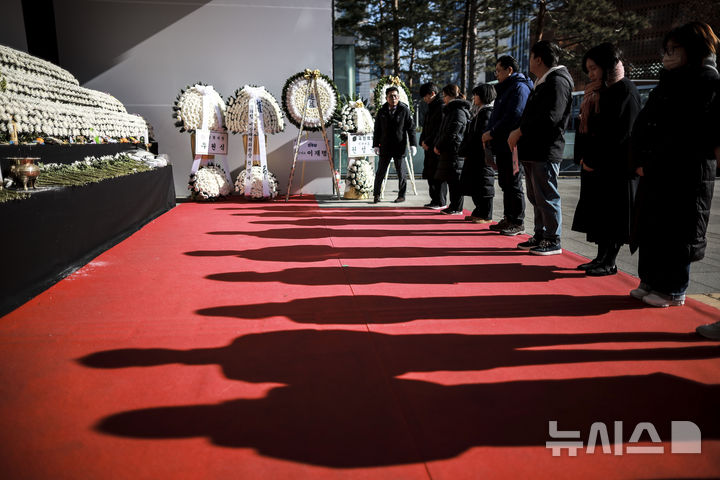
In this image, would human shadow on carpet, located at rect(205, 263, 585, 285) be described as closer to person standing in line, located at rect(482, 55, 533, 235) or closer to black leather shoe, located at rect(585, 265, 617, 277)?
black leather shoe, located at rect(585, 265, 617, 277)

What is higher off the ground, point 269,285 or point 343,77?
point 343,77

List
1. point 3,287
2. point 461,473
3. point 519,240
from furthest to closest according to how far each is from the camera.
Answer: point 519,240, point 3,287, point 461,473

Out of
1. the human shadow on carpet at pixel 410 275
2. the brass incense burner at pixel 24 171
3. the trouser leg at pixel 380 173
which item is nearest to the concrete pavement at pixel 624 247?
the trouser leg at pixel 380 173

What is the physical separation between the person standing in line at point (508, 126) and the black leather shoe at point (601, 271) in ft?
4.42

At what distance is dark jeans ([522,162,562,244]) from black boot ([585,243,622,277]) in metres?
0.60

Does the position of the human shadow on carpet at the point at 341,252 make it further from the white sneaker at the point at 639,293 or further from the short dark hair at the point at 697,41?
the short dark hair at the point at 697,41

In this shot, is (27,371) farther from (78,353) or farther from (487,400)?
(487,400)

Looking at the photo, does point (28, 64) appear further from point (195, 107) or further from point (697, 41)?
point (697, 41)

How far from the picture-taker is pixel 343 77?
15719mm

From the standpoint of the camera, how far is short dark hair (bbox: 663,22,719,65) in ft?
7.89

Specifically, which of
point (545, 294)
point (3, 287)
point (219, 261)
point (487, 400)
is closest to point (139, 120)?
point (219, 261)

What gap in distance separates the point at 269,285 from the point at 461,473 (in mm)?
2096

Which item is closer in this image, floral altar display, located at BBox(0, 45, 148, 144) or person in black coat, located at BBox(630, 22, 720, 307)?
person in black coat, located at BBox(630, 22, 720, 307)

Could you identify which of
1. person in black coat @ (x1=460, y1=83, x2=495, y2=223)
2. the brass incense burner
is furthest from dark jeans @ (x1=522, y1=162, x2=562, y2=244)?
the brass incense burner
